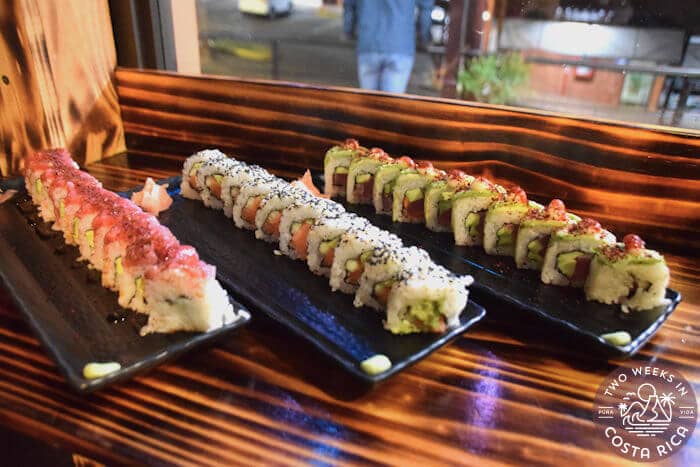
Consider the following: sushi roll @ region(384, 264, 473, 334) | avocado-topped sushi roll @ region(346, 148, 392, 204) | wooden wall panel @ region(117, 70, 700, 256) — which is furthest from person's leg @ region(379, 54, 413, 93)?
sushi roll @ region(384, 264, 473, 334)

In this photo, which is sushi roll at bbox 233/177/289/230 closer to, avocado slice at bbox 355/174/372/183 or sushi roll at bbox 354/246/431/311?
avocado slice at bbox 355/174/372/183

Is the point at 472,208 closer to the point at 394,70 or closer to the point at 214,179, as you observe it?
the point at 214,179

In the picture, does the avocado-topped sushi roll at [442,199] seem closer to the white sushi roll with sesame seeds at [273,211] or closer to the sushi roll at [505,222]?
the sushi roll at [505,222]

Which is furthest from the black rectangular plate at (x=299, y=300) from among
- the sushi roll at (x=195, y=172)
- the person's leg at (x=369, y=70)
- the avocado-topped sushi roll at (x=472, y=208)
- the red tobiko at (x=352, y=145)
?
the person's leg at (x=369, y=70)

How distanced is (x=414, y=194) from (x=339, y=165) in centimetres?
44

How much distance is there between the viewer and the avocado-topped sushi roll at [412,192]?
2.23 m

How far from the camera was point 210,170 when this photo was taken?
7.85ft

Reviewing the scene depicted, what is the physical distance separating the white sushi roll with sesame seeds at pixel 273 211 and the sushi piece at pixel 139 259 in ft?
1.52

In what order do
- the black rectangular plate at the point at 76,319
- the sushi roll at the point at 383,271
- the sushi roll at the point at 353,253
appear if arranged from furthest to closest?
the sushi roll at the point at 353,253 → the sushi roll at the point at 383,271 → the black rectangular plate at the point at 76,319

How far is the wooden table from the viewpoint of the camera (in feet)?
4.16

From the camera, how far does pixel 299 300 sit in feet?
5.68

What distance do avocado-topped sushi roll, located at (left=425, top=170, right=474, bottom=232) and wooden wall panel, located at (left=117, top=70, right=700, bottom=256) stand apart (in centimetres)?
38

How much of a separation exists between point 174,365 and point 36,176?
1.30 meters

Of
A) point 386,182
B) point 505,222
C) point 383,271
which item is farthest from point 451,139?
point 383,271
